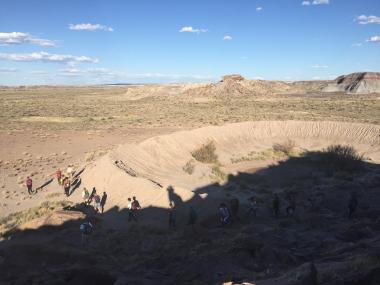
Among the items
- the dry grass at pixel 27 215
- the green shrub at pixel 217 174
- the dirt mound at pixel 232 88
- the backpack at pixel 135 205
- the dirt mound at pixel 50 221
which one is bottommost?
the dry grass at pixel 27 215

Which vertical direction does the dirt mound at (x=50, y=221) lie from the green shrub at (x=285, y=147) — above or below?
below

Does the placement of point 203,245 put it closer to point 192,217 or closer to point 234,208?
point 192,217

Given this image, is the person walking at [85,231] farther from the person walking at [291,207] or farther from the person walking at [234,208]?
the person walking at [291,207]

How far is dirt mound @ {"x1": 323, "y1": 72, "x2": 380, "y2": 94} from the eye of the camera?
355ft

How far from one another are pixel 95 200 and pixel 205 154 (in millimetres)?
11293

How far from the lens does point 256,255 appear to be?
12.1 meters

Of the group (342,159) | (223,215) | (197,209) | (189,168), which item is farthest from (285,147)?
(223,215)

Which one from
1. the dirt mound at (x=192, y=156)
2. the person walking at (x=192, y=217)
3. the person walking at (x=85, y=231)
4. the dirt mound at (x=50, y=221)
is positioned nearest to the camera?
the person walking at (x=85, y=231)

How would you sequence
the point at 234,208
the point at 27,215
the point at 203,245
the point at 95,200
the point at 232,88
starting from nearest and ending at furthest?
the point at 203,245 < the point at 234,208 < the point at 27,215 < the point at 95,200 < the point at 232,88

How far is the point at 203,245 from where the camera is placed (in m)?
13.1

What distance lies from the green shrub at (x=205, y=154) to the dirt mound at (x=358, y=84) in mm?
88156

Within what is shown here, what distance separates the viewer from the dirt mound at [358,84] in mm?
108125

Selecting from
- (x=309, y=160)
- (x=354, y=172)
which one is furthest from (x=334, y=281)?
(x=309, y=160)

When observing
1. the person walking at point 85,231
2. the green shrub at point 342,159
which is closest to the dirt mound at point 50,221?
the person walking at point 85,231
